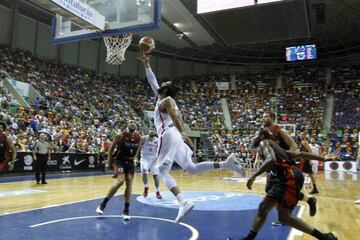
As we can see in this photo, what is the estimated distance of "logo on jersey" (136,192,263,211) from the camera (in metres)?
8.12

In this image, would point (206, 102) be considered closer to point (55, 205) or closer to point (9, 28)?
point (9, 28)

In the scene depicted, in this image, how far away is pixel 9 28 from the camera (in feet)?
85.7

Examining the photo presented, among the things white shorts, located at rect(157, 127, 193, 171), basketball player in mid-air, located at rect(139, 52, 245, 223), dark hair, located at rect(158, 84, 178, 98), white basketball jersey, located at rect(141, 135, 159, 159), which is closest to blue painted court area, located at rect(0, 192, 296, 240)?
basketball player in mid-air, located at rect(139, 52, 245, 223)

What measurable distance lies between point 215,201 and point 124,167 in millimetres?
3212

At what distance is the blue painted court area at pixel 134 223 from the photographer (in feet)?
17.2

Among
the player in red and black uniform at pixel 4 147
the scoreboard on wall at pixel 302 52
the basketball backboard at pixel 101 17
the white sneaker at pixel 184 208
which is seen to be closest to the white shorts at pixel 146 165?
the basketball backboard at pixel 101 17

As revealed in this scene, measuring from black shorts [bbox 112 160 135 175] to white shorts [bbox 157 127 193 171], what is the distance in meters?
2.03

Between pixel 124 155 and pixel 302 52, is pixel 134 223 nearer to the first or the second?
pixel 124 155

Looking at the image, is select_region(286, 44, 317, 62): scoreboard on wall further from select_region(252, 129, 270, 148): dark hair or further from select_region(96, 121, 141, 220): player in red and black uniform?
select_region(252, 129, 270, 148): dark hair

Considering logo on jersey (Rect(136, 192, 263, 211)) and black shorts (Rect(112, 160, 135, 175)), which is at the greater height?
black shorts (Rect(112, 160, 135, 175))

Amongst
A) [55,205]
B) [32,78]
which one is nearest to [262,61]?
[32,78]

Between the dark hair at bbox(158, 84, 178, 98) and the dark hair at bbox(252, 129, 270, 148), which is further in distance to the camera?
the dark hair at bbox(158, 84, 178, 98)

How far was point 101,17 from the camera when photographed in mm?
9891

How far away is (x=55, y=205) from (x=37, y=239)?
10.2 ft
